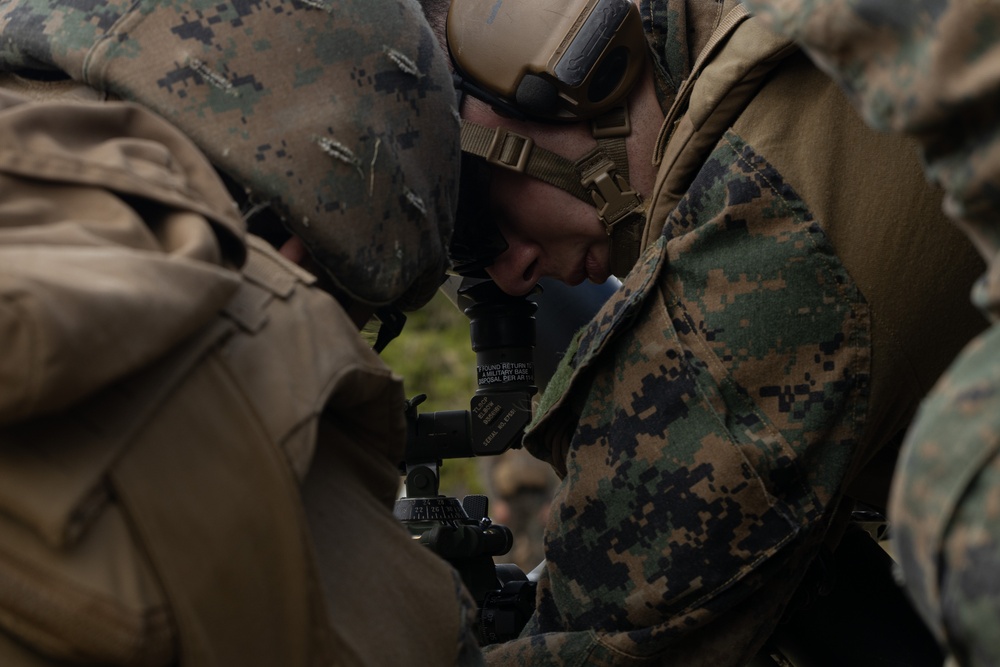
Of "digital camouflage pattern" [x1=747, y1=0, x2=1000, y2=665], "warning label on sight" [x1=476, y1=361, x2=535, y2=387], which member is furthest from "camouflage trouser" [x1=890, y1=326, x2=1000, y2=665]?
"warning label on sight" [x1=476, y1=361, x2=535, y2=387]

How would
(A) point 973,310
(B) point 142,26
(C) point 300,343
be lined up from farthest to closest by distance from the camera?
(A) point 973,310 < (B) point 142,26 < (C) point 300,343

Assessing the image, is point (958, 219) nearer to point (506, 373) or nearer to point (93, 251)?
point (93, 251)

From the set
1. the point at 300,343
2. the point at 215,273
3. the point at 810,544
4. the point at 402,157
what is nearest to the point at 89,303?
the point at 215,273

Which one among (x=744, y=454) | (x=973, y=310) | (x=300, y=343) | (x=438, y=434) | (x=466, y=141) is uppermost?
(x=973, y=310)

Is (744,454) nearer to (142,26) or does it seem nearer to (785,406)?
(785,406)

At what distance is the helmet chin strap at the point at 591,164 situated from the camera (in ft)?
6.78

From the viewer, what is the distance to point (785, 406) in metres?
1.49

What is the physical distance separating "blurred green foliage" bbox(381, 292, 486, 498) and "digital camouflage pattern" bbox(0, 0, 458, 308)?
245 inches

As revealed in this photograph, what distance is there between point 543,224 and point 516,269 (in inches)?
4.1

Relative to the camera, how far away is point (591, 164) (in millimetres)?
2082

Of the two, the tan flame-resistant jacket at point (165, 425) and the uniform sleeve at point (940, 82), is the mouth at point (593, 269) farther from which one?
the uniform sleeve at point (940, 82)

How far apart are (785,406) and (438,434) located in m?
0.74

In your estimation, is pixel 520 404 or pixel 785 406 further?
pixel 520 404

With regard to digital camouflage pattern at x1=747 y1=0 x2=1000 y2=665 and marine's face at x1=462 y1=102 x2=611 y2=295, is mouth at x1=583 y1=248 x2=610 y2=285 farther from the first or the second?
digital camouflage pattern at x1=747 y1=0 x2=1000 y2=665
